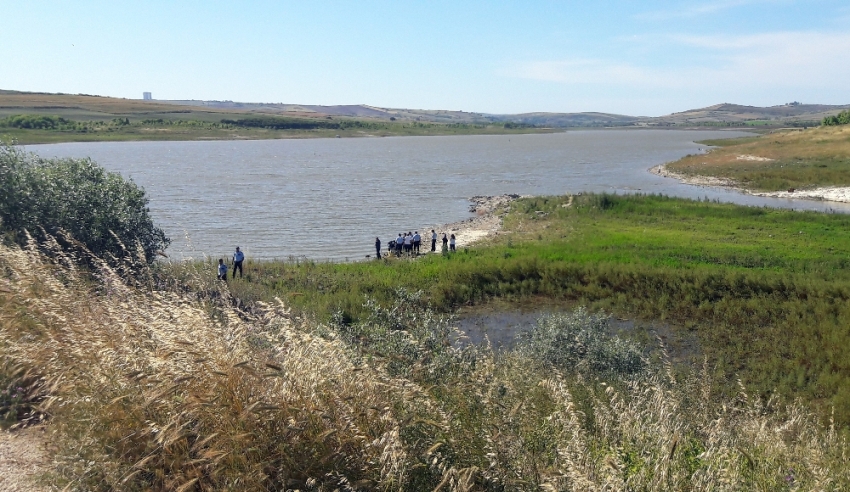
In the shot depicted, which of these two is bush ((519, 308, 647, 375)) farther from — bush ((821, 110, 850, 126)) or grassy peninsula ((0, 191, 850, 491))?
bush ((821, 110, 850, 126))

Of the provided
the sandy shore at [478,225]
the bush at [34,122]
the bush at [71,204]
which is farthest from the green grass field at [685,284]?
the bush at [34,122]

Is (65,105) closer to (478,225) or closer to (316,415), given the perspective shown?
(478,225)

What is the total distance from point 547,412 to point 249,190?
5619cm

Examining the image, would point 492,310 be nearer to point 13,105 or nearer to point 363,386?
point 363,386

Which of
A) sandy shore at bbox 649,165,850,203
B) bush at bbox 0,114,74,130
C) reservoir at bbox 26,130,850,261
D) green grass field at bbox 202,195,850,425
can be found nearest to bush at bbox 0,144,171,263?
reservoir at bbox 26,130,850,261

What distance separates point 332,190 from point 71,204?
41.8 m

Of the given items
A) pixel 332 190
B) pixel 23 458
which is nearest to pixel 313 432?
pixel 23 458

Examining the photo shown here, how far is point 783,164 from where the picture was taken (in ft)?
232

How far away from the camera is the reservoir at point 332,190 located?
3722cm

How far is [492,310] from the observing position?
21.2m

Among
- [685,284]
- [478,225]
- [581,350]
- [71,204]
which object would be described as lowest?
[478,225]

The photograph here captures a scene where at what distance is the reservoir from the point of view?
37.2 metres

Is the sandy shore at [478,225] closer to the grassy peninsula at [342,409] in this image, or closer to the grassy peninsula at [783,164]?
the grassy peninsula at [342,409]

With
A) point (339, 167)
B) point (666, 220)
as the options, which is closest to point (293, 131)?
point (339, 167)
